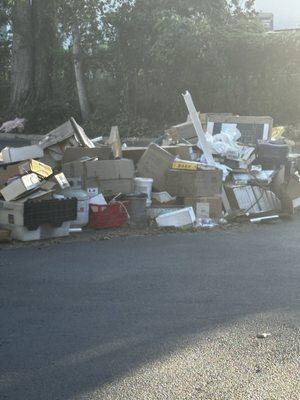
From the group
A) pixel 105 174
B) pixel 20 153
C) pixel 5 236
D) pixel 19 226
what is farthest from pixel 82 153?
pixel 5 236

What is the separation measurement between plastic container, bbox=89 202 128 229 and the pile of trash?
0.05 feet

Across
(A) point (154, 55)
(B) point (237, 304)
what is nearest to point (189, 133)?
(A) point (154, 55)

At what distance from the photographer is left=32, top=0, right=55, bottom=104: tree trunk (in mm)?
23156

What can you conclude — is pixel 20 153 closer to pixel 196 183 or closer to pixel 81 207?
pixel 81 207

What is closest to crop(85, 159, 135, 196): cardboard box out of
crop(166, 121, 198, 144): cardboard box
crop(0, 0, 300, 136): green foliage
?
crop(166, 121, 198, 144): cardboard box

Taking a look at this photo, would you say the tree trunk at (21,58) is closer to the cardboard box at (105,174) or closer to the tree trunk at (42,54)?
the tree trunk at (42,54)

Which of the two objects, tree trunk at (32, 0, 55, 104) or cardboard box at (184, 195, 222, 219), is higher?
tree trunk at (32, 0, 55, 104)

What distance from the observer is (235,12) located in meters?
21.0

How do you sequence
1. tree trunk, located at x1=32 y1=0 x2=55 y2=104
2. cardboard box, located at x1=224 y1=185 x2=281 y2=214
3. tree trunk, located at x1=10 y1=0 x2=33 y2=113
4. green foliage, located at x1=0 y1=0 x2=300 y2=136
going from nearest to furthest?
cardboard box, located at x1=224 y1=185 x2=281 y2=214 < green foliage, located at x1=0 y1=0 x2=300 y2=136 < tree trunk, located at x1=10 y1=0 x2=33 y2=113 < tree trunk, located at x1=32 y1=0 x2=55 y2=104

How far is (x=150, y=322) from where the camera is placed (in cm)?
496

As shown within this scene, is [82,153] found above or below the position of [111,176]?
above

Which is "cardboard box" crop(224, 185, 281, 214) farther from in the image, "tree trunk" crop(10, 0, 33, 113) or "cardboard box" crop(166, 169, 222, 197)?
"tree trunk" crop(10, 0, 33, 113)

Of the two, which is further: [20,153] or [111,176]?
[111,176]

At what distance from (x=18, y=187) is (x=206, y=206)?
2.94 meters
